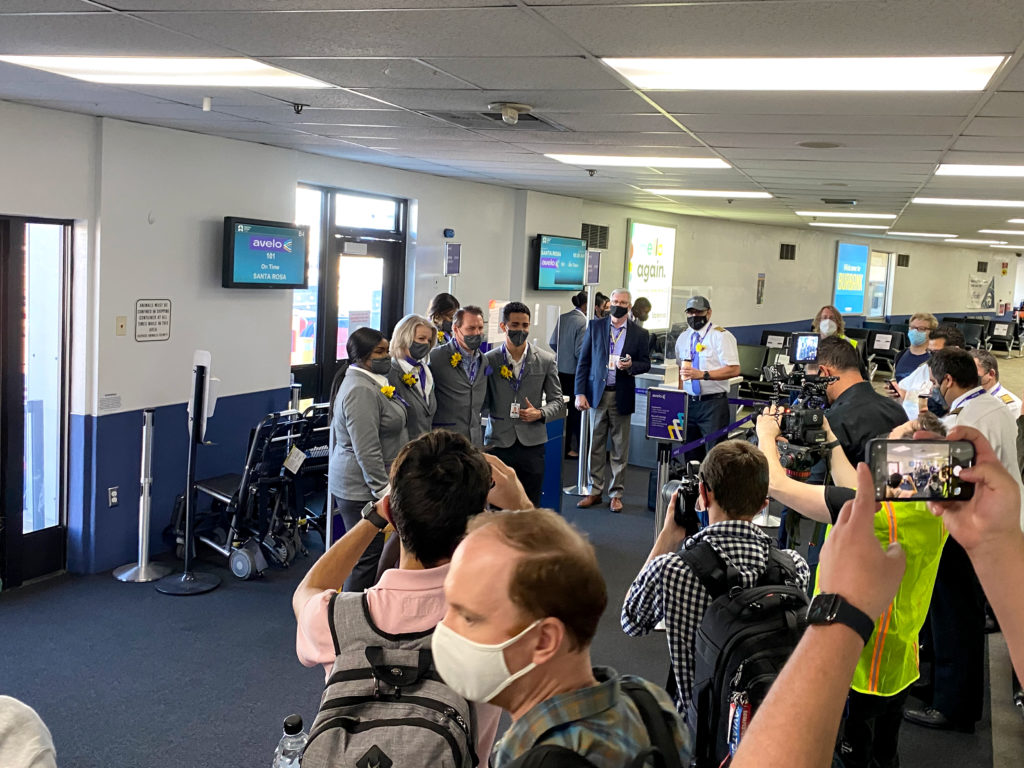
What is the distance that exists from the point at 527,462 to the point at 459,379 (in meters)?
0.73

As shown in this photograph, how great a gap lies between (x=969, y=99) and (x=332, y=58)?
2.36m

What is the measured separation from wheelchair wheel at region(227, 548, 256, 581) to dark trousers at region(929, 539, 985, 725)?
3.63 meters

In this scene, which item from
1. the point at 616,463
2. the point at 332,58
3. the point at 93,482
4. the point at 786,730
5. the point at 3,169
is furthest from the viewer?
the point at 616,463

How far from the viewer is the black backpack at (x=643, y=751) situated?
1.13 metres

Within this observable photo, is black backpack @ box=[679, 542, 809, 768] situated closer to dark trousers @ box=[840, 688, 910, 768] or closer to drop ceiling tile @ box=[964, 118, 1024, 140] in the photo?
dark trousers @ box=[840, 688, 910, 768]

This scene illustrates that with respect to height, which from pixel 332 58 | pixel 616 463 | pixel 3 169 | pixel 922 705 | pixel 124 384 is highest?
pixel 332 58

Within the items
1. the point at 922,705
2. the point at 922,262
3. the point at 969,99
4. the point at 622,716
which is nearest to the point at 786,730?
the point at 622,716

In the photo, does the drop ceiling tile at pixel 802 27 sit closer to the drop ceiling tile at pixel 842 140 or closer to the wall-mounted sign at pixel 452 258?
the drop ceiling tile at pixel 842 140

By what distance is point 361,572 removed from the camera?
410cm

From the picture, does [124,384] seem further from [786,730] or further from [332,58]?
[786,730]

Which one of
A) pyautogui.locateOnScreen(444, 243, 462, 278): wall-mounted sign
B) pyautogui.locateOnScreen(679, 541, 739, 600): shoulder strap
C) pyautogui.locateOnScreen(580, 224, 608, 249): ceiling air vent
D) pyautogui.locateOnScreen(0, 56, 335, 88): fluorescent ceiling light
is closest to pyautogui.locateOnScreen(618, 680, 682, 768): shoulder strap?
pyautogui.locateOnScreen(679, 541, 739, 600): shoulder strap

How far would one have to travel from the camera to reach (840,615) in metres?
0.96

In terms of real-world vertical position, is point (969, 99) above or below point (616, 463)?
above

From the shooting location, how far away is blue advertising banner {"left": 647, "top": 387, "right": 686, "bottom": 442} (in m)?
6.05
